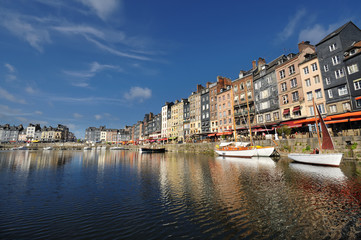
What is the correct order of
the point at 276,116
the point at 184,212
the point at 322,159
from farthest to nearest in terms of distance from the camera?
the point at 276,116 < the point at 322,159 < the point at 184,212

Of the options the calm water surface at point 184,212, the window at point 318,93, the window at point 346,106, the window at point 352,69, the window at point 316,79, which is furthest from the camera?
the window at point 316,79

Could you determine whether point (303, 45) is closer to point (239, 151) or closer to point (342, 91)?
point (342, 91)

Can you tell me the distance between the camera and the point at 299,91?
124ft

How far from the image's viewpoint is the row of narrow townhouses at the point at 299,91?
29.8 meters

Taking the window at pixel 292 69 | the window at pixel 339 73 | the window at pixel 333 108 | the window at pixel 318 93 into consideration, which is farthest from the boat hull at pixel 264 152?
the window at pixel 292 69

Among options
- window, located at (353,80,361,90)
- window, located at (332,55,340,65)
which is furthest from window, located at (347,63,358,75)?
window, located at (332,55,340,65)

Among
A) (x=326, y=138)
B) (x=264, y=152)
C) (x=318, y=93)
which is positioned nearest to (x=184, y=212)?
(x=326, y=138)

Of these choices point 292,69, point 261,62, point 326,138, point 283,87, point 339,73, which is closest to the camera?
point 326,138

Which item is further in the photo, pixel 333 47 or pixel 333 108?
pixel 333 47

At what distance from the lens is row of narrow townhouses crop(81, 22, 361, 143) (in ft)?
97.8

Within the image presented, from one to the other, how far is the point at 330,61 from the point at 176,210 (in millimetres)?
41054

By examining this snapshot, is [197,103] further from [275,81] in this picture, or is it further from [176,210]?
[176,210]

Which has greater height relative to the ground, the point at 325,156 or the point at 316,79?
the point at 316,79

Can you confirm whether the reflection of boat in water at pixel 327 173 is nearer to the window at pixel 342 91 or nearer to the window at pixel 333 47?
the window at pixel 342 91
